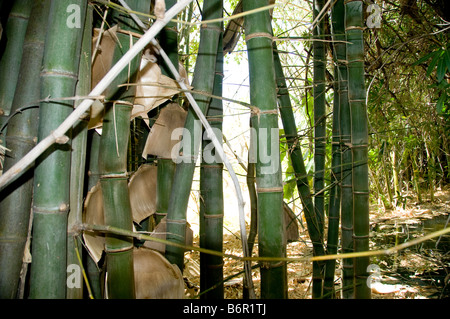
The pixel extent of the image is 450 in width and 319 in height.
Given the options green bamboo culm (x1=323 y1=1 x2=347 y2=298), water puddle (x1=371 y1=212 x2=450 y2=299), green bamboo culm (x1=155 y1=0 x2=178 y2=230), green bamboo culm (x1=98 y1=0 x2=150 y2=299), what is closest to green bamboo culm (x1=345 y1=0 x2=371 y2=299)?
green bamboo culm (x1=323 y1=1 x2=347 y2=298)

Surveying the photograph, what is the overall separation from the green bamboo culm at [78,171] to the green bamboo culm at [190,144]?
0.61ft

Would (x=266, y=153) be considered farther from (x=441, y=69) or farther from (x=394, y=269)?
(x=394, y=269)

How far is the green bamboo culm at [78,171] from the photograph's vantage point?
54 centimetres

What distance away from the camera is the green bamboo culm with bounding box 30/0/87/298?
0.48m

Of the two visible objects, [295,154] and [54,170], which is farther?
[295,154]

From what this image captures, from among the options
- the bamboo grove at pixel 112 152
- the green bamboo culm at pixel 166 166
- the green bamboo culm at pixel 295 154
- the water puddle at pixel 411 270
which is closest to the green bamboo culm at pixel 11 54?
the bamboo grove at pixel 112 152

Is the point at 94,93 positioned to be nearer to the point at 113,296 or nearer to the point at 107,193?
the point at 107,193

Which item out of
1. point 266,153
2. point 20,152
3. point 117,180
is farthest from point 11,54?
point 266,153

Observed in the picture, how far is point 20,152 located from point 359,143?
798mm

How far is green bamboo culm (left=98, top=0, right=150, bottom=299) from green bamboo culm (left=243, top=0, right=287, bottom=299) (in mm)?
205

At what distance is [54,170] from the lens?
19.1 inches

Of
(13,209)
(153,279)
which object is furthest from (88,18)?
(153,279)

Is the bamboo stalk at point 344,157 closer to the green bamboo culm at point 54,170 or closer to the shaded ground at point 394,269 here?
the shaded ground at point 394,269

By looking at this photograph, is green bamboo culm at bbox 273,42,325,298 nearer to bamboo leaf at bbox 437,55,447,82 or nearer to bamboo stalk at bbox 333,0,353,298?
bamboo stalk at bbox 333,0,353,298
